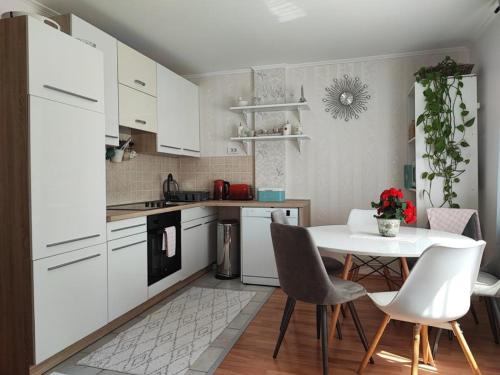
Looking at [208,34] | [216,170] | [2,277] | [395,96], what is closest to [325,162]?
[395,96]

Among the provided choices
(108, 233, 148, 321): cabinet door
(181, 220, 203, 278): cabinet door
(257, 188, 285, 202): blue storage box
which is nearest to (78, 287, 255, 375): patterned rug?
(108, 233, 148, 321): cabinet door

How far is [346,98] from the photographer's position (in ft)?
13.3

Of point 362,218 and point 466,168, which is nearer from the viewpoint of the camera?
point 362,218

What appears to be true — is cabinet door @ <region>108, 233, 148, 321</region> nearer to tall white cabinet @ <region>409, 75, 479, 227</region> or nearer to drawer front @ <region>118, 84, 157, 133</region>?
drawer front @ <region>118, 84, 157, 133</region>

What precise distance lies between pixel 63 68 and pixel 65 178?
0.67m

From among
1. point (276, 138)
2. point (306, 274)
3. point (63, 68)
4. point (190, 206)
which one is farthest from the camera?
point (276, 138)

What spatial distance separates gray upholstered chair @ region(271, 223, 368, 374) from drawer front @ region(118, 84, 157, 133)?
1793 millimetres

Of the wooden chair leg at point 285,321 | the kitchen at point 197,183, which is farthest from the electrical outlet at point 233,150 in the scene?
the wooden chair leg at point 285,321

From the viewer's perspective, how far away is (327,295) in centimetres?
193

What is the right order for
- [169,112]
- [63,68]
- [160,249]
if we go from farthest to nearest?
[169,112], [160,249], [63,68]

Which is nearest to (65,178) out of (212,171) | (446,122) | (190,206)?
(190,206)

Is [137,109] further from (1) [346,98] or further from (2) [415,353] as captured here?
(2) [415,353]

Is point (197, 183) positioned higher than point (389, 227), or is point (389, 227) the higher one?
point (197, 183)

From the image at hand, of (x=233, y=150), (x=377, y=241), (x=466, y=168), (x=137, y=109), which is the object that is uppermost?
(x=137, y=109)
